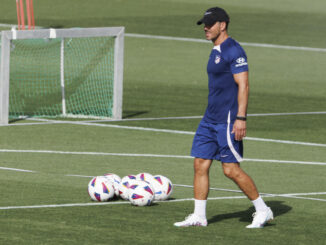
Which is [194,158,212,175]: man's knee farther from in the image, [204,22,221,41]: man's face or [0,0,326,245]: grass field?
[204,22,221,41]: man's face

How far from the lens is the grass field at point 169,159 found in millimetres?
9984

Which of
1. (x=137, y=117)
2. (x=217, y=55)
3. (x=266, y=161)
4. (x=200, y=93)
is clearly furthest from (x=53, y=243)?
(x=200, y=93)

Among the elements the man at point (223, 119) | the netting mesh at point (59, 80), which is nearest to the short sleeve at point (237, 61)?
the man at point (223, 119)

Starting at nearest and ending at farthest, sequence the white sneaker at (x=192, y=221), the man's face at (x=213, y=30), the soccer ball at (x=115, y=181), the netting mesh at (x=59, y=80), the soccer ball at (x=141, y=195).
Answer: the man's face at (x=213, y=30)
the white sneaker at (x=192, y=221)
the soccer ball at (x=141, y=195)
the soccer ball at (x=115, y=181)
the netting mesh at (x=59, y=80)

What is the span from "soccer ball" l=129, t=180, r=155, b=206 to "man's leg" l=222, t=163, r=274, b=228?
4.60ft

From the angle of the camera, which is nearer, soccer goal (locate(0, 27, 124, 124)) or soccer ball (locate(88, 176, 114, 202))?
soccer ball (locate(88, 176, 114, 202))

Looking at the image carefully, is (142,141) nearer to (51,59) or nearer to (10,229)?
(10,229)

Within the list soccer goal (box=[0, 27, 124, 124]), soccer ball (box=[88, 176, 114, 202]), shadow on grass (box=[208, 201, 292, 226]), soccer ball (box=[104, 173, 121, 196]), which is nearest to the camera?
shadow on grass (box=[208, 201, 292, 226])

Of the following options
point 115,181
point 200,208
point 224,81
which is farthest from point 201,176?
point 115,181

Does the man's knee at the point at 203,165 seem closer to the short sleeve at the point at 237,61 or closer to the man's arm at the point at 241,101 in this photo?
the man's arm at the point at 241,101

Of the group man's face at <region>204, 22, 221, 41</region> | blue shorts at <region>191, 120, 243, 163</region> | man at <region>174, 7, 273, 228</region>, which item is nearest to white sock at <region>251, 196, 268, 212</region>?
man at <region>174, 7, 273, 228</region>

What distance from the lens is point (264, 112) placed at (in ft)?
70.7

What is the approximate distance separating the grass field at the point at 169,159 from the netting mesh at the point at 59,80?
0.78m

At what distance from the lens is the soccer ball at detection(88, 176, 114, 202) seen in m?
11.4
